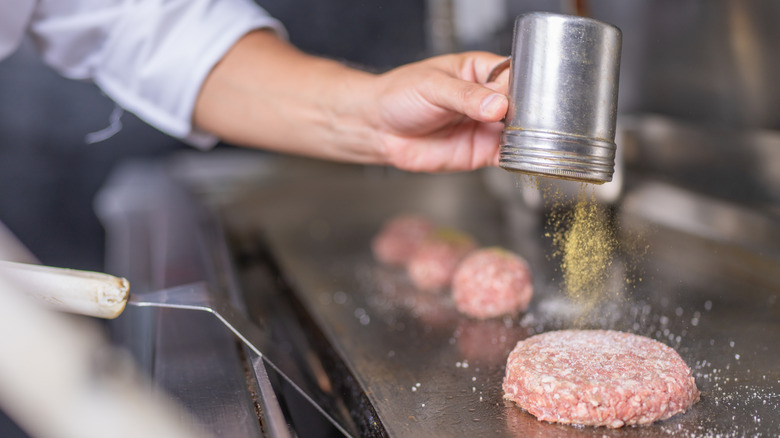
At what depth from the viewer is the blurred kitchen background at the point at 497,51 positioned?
174cm

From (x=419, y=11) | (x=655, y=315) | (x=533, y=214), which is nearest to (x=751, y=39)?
(x=533, y=214)

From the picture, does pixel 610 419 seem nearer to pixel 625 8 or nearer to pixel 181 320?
pixel 181 320

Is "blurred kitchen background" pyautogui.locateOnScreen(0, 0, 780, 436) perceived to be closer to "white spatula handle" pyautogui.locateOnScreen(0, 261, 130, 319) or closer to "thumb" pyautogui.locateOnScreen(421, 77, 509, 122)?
"thumb" pyautogui.locateOnScreen(421, 77, 509, 122)

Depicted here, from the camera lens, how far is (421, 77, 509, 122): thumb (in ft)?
3.08

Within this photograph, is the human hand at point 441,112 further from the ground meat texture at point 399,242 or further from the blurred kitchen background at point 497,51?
the ground meat texture at point 399,242

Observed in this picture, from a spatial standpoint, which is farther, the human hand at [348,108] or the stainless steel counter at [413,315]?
the human hand at [348,108]

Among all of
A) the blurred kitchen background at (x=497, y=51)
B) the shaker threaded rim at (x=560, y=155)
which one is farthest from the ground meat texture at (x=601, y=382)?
the blurred kitchen background at (x=497, y=51)

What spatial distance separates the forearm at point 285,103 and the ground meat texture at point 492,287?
1.18ft

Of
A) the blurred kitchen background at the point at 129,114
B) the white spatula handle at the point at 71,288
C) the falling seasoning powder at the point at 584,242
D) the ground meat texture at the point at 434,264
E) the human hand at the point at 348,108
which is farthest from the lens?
the blurred kitchen background at the point at 129,114

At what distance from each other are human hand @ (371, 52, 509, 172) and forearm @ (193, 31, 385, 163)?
0.08 meters

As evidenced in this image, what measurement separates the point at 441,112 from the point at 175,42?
30.1 inches

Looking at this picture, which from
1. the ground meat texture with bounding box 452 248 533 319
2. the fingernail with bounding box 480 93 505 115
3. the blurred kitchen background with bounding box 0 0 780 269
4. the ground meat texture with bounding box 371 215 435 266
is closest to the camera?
the fingernail with bounding box 480 93 505 115

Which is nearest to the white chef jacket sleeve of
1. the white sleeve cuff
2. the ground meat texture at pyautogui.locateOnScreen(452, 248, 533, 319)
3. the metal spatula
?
the white sleeve cuff

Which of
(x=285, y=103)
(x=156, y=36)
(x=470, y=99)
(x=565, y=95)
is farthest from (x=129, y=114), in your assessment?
(x=565, y=95)
